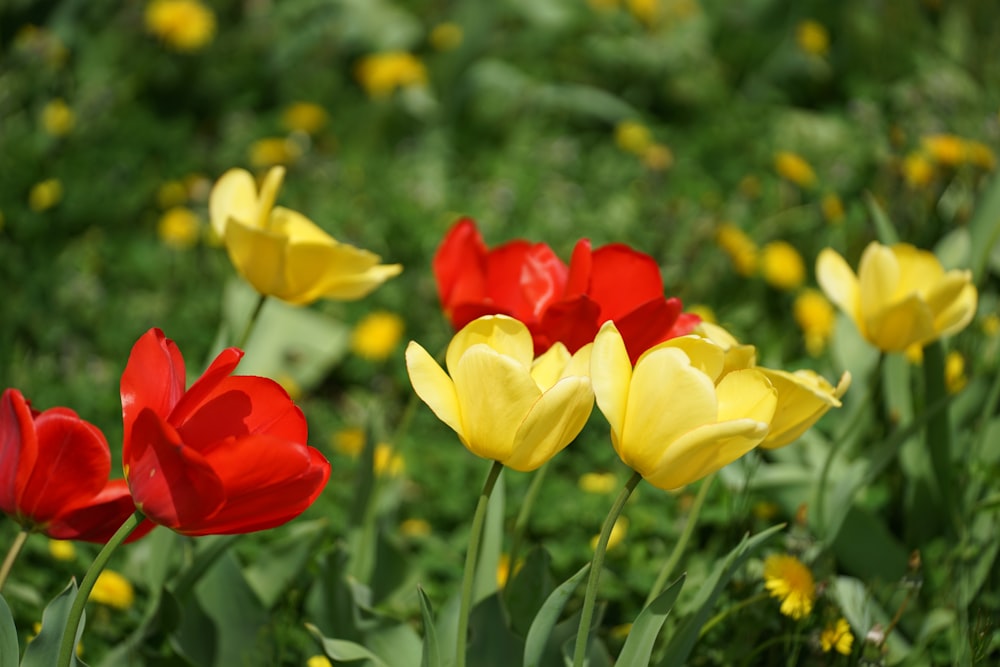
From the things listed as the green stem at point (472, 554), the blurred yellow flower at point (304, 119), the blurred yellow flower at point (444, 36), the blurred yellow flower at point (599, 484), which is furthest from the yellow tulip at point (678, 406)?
the blurred yellow flower at point (444, 36)

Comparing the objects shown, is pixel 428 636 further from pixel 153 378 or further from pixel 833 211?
pixel 833 211

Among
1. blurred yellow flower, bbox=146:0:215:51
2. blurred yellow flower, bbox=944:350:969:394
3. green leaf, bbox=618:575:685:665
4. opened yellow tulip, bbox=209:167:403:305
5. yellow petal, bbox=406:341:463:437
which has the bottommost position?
blurred yellow flower, bbox=146:0:215:51

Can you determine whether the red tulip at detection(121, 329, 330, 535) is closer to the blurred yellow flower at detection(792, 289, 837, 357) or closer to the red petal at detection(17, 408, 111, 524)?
the red petal at detection(17, 408, 111, 524)

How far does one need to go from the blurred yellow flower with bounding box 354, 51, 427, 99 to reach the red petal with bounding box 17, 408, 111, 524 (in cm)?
254

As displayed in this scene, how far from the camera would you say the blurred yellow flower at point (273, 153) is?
299cm

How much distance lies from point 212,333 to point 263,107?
133cm

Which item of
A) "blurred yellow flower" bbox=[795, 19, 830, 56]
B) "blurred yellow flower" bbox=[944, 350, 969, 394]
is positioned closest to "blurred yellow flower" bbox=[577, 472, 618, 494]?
"blurred yellow flower" bbox=[944, 350, 969, 394]

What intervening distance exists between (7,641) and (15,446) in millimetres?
164

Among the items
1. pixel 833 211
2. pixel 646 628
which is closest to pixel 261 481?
pixel 646 628

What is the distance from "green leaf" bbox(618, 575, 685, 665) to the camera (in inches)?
36.4

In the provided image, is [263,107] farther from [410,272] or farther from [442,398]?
[442,398]

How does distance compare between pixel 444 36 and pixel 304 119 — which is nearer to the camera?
pixel 304 119

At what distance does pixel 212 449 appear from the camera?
819 millimetres

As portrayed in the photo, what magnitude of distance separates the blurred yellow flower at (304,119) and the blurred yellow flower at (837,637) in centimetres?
241
